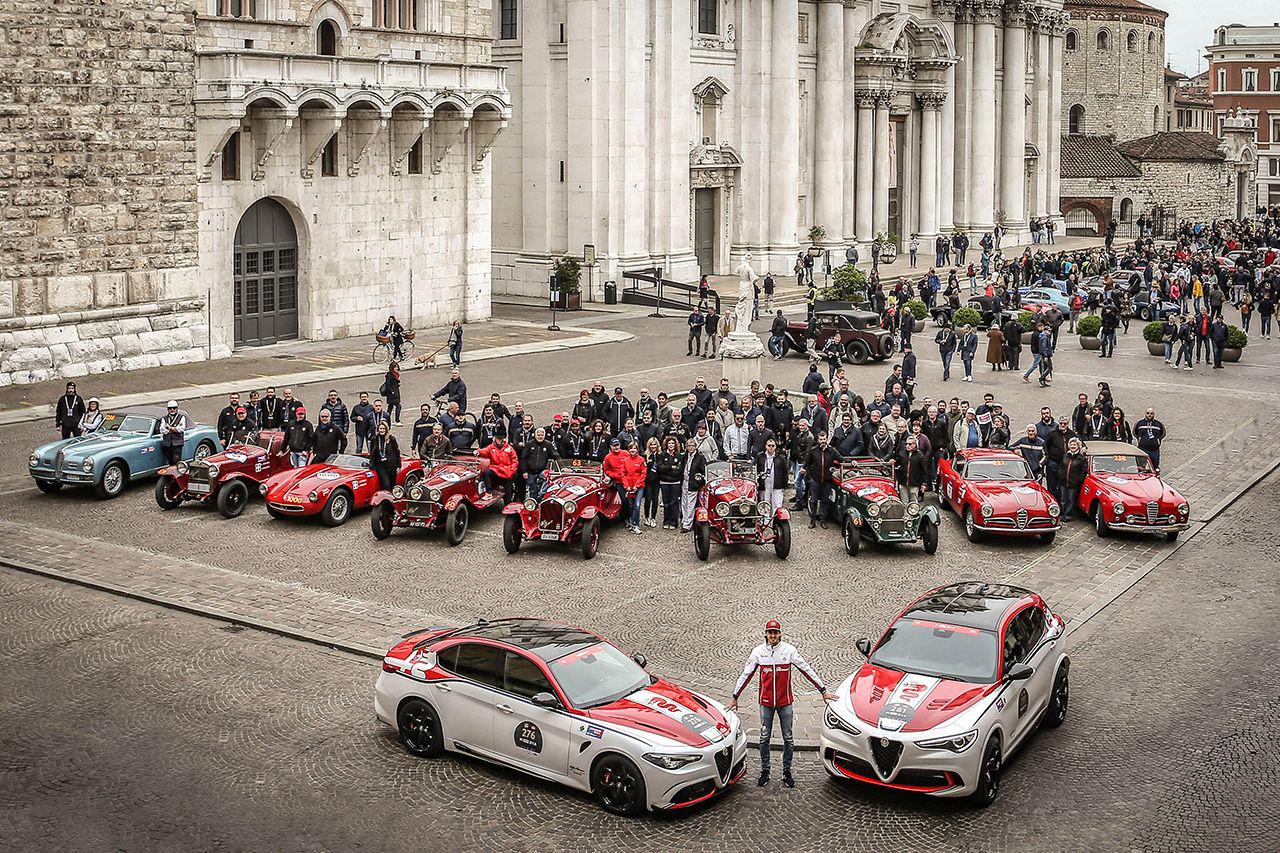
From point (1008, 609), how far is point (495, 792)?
210 inches

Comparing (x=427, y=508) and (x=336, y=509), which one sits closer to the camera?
(x=427, y=508)

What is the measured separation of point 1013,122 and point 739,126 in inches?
935

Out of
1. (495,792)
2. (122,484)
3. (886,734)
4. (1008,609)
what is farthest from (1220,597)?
(122,484)

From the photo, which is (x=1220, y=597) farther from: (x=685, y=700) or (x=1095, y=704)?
(x=685, y=700)

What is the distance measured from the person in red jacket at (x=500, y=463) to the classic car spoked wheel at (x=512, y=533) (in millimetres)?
1890

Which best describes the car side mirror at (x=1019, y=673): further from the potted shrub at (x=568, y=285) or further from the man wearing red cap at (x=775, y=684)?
the potted shrub at (x=568, y=285)

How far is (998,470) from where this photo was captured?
24750mm

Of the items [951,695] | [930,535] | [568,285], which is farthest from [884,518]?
[568,285]

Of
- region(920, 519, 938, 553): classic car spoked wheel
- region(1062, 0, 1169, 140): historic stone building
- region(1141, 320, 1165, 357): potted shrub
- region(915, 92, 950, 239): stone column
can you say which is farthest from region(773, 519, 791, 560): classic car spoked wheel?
region(1062, 0, 1169, 140): historic stone building

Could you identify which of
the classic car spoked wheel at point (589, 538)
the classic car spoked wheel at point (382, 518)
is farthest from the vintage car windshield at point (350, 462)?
the classic car spoked wheel at point (589, 538)

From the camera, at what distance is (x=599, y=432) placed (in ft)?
84.6

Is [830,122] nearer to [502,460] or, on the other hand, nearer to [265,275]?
[265,275]

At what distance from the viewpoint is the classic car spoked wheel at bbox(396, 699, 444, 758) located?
15141 millimetres

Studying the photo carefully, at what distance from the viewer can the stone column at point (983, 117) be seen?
3041 inches
